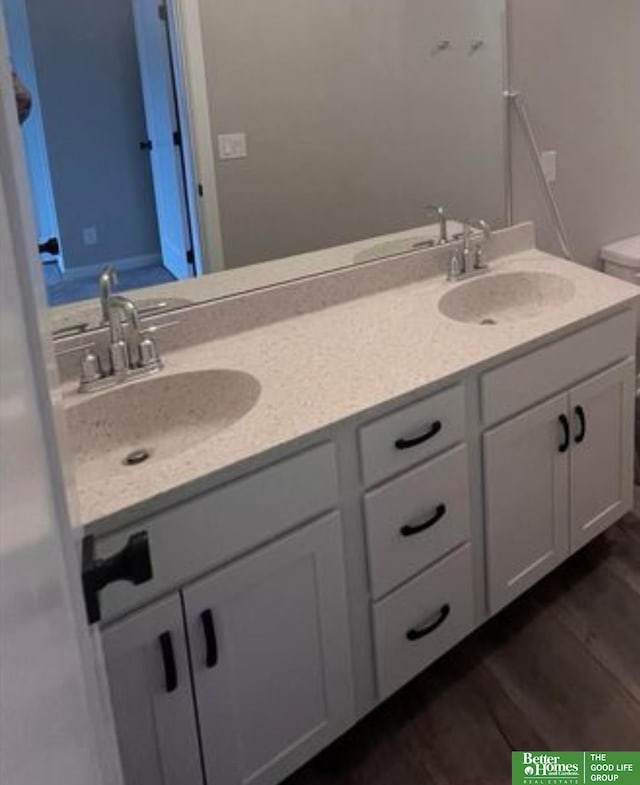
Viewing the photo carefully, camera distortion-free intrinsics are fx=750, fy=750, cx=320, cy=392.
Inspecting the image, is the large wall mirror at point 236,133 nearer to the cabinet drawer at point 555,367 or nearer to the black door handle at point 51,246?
the black door handle at point 51,246

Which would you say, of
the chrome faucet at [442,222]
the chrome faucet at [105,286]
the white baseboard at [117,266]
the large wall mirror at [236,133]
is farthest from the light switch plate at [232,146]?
the chrome faucet at [442,222]

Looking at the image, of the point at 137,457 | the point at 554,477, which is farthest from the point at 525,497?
the point at 137,457

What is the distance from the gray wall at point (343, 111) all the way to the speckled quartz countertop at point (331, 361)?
0.72 ft

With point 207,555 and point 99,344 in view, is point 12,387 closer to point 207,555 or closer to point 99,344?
point 207,555

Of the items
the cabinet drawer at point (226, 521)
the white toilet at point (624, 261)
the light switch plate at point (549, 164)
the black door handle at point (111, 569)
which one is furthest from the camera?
the white toilet at point (624, 261)

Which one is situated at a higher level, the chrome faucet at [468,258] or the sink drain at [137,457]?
the chrome faucet at [468,258]

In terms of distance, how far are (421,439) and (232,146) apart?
814 millimetres

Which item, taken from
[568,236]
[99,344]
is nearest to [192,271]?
[99,344]

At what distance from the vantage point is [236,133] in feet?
5.73

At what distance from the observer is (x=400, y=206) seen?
6.78 feet

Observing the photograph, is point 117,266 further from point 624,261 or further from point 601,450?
point 624,261

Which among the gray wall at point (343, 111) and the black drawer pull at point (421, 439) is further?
the gray wall at point (343, 111)

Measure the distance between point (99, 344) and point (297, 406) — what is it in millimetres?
475

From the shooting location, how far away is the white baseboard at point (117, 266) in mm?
1561
